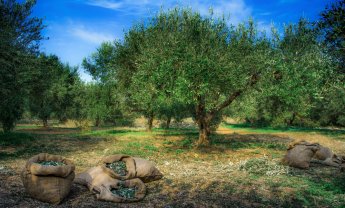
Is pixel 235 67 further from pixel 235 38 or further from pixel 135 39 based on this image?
pixel 135 39

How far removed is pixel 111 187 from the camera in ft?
32.8

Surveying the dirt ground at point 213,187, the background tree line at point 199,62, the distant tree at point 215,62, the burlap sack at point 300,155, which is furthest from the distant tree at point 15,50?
the burlap sack at point 300,155

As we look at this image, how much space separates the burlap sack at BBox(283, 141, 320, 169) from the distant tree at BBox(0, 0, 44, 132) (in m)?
14.4

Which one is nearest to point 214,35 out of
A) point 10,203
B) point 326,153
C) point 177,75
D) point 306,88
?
point 177,75

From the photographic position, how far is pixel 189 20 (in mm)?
20016

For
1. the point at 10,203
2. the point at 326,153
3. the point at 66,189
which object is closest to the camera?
the point at 10,203

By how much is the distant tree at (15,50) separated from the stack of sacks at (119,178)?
27.6 ft

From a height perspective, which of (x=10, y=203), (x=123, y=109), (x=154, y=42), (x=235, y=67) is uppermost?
(x=154, y=42)

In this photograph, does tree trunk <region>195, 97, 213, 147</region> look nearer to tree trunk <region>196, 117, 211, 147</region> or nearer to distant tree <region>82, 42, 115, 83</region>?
tree trunk <region>196, 117, 211, 147</region>

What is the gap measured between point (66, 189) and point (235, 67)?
12.7 metres

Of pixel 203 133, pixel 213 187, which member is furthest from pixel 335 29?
pixel 203 133

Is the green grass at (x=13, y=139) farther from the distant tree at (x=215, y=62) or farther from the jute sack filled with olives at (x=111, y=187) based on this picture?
the jute sack filled with olives at (x=111, y=187)

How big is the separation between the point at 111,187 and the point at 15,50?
1170 cm

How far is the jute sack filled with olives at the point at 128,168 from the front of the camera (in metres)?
10.6
